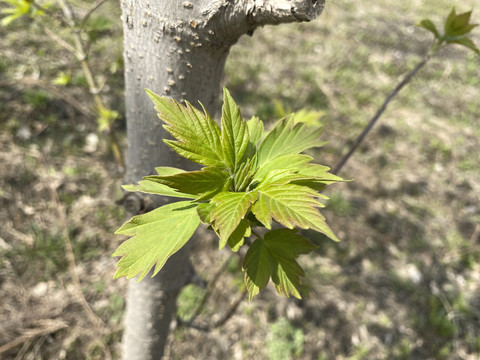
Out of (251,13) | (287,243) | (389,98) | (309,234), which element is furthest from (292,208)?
(309,234)

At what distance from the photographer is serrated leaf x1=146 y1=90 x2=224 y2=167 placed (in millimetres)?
753

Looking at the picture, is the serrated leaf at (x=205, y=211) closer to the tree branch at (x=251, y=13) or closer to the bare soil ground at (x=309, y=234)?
the tree branch at (x=251, y=13)

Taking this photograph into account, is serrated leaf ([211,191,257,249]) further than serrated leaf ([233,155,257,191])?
No

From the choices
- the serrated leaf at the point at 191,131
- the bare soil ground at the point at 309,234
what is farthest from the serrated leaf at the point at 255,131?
the bare soil ground at the point at 309,234

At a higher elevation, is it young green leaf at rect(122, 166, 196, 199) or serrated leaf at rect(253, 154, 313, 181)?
serrated leaf at rect(253, 154, 313, 181)

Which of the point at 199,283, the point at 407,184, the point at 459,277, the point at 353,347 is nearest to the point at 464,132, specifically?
the point at 407,184

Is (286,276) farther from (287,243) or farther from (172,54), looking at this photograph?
(172,54)

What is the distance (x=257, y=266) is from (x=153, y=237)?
285mm

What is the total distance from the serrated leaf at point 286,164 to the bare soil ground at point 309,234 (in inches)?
35.7

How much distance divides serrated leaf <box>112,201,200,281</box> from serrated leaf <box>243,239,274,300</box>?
19 centimetres

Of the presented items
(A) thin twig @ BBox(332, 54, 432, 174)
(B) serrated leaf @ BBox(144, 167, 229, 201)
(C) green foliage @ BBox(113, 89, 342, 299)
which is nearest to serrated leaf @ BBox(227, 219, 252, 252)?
(C) green foliage @ BBox(113, 89, 342, 299)

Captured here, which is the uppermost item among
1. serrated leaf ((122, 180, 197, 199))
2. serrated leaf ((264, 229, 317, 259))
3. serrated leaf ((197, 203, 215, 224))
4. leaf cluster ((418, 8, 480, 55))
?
leaf cluster ((418, 8, 480, 55))

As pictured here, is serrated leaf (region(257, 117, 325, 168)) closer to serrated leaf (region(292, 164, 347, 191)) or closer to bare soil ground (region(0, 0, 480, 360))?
serrated leaf (region(292, 164, 347, 191))

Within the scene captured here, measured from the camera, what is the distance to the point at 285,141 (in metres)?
0.93
